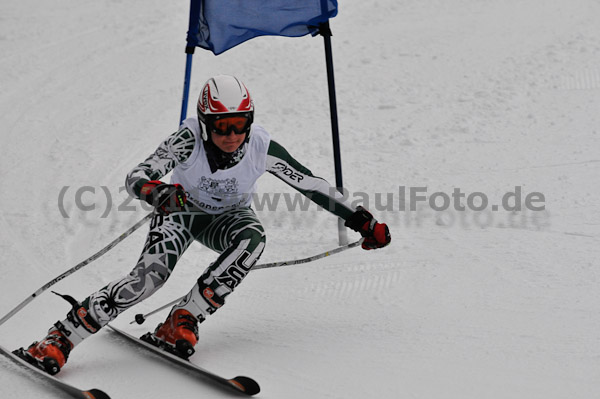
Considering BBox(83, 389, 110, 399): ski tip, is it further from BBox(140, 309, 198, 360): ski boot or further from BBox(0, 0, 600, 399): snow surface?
BBox(140, 309, 198, 360): ski boot

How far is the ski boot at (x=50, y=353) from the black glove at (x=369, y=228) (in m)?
1.69

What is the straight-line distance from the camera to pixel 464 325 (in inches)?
169

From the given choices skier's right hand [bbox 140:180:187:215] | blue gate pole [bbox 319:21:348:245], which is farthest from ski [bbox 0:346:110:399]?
blue gate pole [bbox 319:21:348:245]

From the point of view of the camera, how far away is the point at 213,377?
144 inches

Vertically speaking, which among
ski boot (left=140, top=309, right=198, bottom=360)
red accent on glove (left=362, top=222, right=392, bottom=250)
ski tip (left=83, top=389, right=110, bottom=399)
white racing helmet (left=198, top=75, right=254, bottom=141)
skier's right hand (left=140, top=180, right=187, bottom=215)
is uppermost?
white racing helmet (left=198, top=75, right=254, bottom=141)

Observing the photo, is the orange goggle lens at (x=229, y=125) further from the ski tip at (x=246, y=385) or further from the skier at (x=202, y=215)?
the ski tip at (x=246, y=385)

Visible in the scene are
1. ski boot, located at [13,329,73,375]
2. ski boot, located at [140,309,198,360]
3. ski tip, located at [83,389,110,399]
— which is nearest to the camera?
ski tip, located at [83,389,110,399]

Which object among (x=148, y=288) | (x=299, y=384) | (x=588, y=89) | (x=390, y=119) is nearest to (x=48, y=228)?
(x=148, y=288)

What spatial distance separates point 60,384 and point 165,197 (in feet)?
3.34

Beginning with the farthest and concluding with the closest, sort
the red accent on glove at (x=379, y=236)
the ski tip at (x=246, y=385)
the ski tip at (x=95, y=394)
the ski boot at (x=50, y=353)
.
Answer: the red accent on glove at (x=379, y=236) → the ski boot at (x=50, y=353) → the ski tip at (x=246, y=385) → the ski tip at (x=95, y=394)

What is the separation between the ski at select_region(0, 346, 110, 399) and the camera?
340cm

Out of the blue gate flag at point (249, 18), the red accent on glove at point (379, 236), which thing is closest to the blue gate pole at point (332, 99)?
the blue gate flag at point (249, 18)

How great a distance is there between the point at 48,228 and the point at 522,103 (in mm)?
5028

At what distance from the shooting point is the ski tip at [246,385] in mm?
3561
